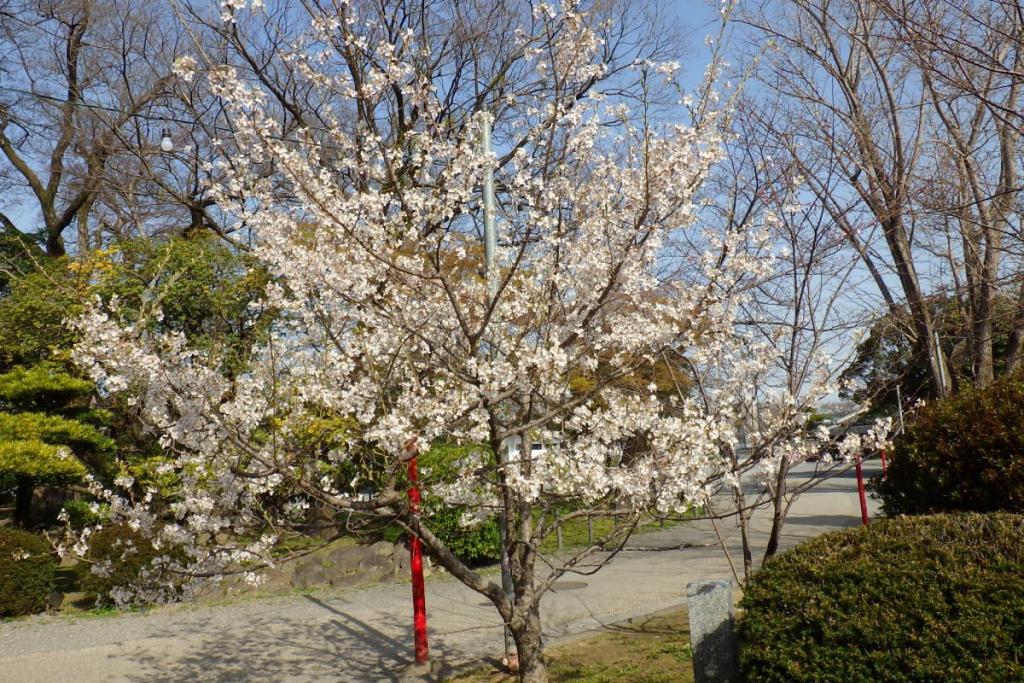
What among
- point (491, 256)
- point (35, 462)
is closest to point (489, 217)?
point (491, 256)

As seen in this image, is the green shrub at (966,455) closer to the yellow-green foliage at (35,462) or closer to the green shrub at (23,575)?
the green shrub at (23,575)

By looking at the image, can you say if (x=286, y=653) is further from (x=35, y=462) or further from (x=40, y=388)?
(x=40, y=388)

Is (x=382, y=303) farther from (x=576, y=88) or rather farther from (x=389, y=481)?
(x=576, y=88)

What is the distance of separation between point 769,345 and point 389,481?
3661mm

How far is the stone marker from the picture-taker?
4543mm

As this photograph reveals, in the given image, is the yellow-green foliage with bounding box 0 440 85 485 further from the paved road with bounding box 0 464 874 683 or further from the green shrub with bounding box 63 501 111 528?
the paved road with bounding box 0 464 874 683

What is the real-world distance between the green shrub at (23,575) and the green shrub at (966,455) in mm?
9633


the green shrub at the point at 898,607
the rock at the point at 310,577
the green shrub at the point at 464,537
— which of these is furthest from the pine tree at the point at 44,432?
the green shrub at the point at 898,607

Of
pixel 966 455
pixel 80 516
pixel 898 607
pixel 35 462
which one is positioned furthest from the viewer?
pixel 80 516

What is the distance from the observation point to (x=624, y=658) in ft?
20.3

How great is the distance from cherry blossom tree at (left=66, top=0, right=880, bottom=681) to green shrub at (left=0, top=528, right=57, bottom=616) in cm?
538

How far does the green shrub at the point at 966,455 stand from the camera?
479 centimetres

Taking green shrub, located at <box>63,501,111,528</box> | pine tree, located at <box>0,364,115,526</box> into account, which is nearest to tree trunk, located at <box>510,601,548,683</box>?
pine tree, located at <box>0,364,115,526</box>

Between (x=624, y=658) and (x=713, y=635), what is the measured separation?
179cm
